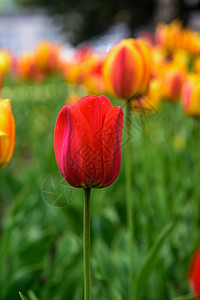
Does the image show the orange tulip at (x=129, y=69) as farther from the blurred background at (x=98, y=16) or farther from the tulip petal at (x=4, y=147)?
the blurred background at (x=98, y=16)

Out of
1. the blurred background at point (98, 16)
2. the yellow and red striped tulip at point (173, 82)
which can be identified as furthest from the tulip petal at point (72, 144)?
the blurred background at point (98, 16)

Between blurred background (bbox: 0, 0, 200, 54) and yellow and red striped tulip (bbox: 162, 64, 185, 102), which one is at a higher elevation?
blurred background (bbox: 0, 0, 200, 54)

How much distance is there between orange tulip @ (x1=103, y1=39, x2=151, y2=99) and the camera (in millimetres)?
779

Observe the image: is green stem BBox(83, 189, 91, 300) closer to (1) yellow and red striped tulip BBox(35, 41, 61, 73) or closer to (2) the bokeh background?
(2) the bokeh background

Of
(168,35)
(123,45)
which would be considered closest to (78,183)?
(123,45)

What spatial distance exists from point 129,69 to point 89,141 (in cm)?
38

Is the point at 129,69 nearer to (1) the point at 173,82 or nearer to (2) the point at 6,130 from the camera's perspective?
(2) the point at 6,130

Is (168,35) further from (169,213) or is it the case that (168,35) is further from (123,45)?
(123,45)

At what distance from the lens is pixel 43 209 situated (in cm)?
142

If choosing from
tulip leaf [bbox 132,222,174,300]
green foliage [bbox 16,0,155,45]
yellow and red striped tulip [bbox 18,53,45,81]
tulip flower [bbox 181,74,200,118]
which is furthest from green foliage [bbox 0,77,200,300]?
green foliage [bbox 16,0,155,45]

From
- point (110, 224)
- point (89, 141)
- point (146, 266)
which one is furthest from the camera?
point (110, 224)

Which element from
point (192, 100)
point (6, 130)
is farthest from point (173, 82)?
point (6, 130)

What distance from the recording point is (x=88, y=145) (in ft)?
1.40

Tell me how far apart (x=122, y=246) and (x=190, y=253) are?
28 centimetres
